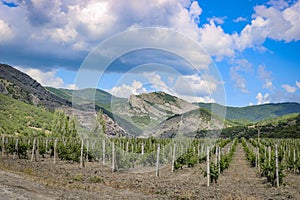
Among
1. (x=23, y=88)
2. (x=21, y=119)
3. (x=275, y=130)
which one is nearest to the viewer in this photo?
(x=21, y=119)

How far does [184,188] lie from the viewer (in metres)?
14.9

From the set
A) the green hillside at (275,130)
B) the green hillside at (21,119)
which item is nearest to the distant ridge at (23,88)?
the green hillside at (21,119)

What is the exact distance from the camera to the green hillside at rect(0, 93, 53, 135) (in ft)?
263

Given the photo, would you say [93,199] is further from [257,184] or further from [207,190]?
[257,184]

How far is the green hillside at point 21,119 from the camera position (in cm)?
8031

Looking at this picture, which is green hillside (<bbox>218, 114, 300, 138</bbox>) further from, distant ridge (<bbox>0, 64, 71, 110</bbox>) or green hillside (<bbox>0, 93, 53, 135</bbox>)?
distant ridge (<bbox>0, 64, 71, 110</bbox>)

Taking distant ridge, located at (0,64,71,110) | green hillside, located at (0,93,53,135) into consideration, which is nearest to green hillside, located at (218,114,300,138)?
green hillside, located at (0,93,53,135)

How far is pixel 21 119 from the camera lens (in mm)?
91312

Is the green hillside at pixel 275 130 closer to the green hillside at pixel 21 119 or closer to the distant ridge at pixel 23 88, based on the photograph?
the green hillside at pixel 21 119

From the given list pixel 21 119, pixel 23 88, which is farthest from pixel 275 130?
pixel 23 88

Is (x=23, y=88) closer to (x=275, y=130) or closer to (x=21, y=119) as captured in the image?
(x=21, y=119)

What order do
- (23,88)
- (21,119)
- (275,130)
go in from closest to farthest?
(21,119) → (275,130) → (23,88)

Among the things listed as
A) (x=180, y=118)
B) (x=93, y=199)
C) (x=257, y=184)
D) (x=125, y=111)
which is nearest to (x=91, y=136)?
(x=180, y=118)

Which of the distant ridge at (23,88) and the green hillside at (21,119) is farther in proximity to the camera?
the distant ridge at (23,88)
